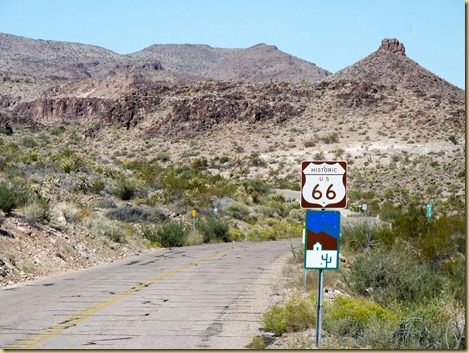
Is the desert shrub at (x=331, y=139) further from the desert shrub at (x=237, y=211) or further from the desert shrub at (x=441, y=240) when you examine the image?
the desert shrub at (x=441, y=240)

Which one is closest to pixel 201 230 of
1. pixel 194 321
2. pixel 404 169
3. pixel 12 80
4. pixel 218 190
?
pixel 218 190

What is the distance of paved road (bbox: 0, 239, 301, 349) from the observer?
36.7ft

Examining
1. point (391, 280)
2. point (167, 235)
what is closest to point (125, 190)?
point (167, 235)

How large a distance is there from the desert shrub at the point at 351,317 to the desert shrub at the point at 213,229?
2182cm

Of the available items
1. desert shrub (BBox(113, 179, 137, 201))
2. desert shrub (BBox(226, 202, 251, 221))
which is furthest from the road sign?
desert shrub (BBox(226, 202, 251, 221))

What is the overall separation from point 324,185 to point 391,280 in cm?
669

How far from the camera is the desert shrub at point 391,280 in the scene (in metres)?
15.5

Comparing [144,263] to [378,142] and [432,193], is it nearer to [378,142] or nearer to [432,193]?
[432,193]

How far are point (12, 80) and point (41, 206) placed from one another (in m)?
134

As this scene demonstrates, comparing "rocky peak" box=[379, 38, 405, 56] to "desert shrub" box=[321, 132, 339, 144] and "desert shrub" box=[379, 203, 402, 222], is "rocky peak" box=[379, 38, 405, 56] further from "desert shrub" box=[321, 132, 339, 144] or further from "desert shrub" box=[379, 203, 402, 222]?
"desert shrub" box=[379, 203, 402, 222]

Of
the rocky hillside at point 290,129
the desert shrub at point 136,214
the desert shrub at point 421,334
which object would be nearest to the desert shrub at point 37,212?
the desert shrub at point 136,214

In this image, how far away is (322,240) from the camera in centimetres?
990

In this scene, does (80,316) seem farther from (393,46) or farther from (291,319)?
(393,46)

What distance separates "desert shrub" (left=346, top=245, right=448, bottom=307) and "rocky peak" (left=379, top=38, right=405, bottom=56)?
11425cm
